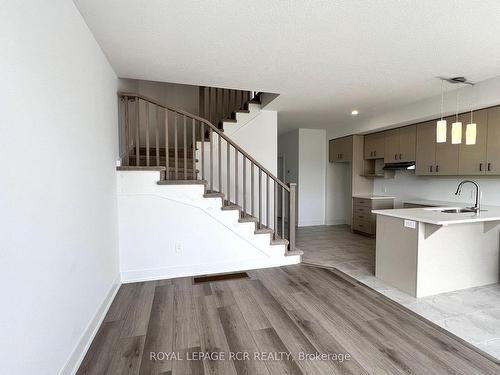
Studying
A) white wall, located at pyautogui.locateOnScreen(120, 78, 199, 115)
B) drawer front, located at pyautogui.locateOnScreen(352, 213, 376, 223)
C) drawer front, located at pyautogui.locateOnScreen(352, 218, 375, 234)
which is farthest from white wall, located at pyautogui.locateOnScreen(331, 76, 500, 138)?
white wall, located at pyautogui.locateOnScreen(120, 78, 199, 115)

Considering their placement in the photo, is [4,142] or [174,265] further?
[174,265]

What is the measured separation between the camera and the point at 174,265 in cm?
316

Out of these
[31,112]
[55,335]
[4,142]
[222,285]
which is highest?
[31,112]

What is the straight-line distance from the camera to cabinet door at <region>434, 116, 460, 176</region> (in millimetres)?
3760

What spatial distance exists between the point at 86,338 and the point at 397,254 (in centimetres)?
307

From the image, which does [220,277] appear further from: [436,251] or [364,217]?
[364,217]

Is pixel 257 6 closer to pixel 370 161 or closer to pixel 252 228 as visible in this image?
pixel 252 228

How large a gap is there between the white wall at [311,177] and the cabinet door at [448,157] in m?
2.65

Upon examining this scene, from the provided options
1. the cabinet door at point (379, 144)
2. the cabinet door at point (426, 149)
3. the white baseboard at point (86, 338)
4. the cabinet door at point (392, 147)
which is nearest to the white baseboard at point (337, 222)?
the cabinet door at point (379, 144)

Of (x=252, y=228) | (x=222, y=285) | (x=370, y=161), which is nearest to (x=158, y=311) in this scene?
(x=222, y=285)

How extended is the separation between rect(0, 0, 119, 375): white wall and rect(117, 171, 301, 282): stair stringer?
0.69 m

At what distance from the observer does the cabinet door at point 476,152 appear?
11.1 ft

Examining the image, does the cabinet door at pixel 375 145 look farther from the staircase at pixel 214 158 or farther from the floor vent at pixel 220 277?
the floor vent at pixel 220 277

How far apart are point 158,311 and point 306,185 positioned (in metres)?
4.65
